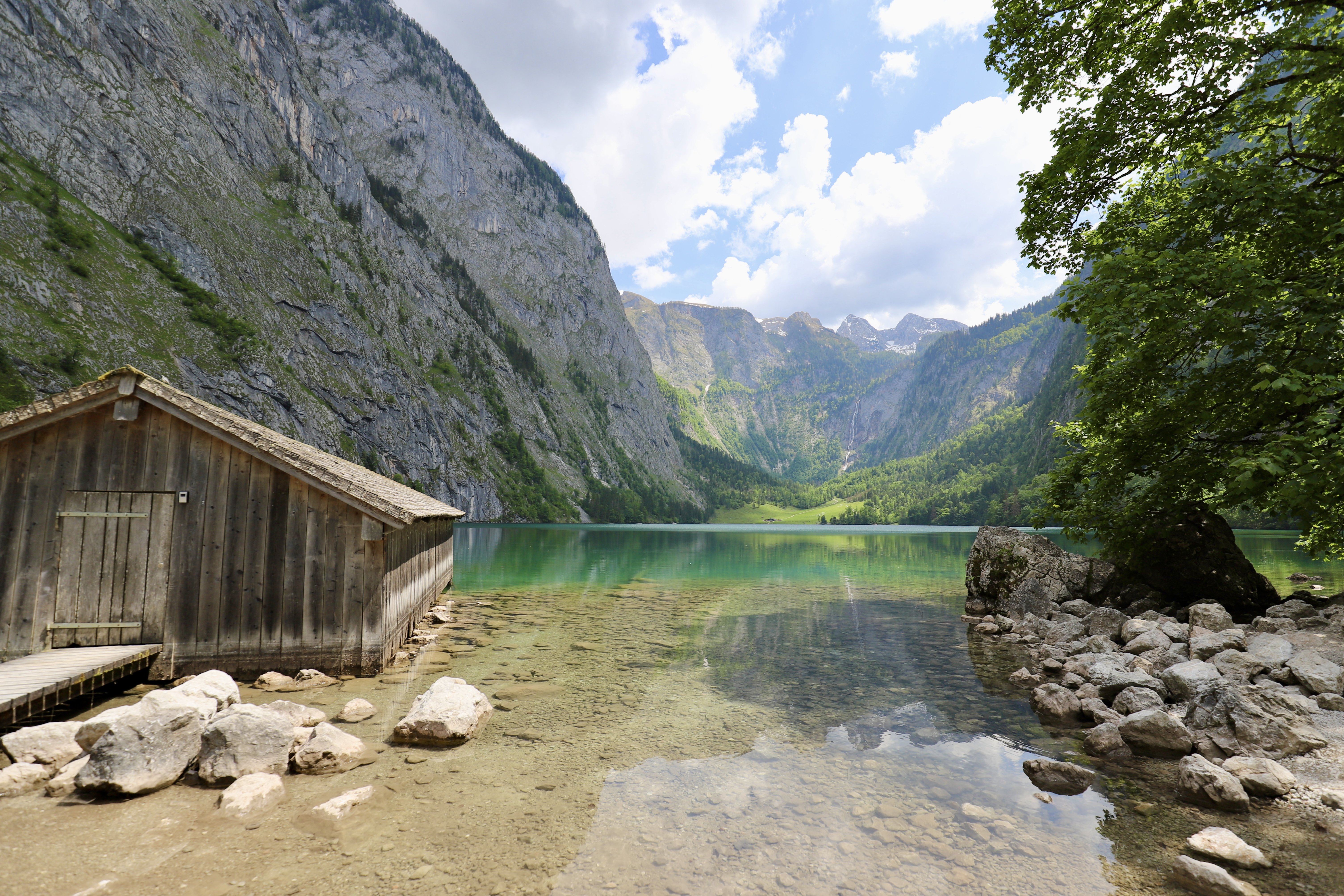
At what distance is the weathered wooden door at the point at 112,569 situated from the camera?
437 inches

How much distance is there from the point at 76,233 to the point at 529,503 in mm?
92089

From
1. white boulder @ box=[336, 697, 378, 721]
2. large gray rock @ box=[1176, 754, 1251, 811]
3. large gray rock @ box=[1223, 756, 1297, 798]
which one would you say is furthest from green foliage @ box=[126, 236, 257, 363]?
large gray rock @ box=[1223, 756, 1297, 798]

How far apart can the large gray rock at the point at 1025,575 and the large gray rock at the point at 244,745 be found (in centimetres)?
2199

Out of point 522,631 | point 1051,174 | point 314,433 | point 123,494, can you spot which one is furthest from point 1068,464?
point 314,433

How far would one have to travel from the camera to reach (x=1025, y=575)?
2194cm

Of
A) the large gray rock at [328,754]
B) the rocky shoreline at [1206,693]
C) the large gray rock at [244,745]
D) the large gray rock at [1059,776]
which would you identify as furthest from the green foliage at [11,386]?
the rocky shoreline at [1206,693]

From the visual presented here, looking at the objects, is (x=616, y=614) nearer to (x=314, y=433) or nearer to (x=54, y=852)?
(x=54, y=852)

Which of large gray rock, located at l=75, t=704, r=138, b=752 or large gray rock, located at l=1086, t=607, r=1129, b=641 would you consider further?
large gray rock, located at l=1086, t=607, r=1129, b=641

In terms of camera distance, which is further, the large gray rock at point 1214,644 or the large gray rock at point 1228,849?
the large gray rock at point 1214,644

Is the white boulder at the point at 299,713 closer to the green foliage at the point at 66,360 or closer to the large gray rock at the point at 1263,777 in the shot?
the large gray rock at the point at 1263,777

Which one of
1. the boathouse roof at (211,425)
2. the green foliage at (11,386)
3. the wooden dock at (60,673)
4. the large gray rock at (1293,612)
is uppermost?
the green foliage at (11,386)

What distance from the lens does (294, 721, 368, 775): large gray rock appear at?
8.04m

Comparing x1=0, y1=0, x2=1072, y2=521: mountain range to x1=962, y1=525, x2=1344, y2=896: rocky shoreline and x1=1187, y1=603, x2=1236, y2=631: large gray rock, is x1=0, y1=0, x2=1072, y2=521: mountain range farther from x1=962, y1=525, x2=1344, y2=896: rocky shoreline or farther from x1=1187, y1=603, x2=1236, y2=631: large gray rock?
x1=1187, y1=603, x2=1236, y2=631: large gray rock

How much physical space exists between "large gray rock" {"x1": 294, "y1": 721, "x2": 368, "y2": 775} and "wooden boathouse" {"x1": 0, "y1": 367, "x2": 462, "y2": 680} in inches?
171
